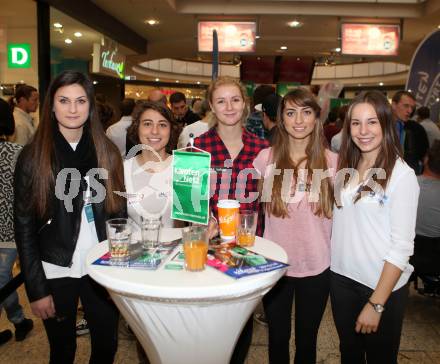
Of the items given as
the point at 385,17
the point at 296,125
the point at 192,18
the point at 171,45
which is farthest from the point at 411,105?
the point at 171,45

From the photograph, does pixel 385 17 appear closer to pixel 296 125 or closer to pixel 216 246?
pixel 296 125

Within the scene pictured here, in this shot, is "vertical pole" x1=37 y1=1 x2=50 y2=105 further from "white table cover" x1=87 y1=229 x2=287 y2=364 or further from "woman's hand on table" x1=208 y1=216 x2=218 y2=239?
"white table cover" x1=87 y1=229 x2=287 y2=364

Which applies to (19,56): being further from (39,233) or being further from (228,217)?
(228,217)

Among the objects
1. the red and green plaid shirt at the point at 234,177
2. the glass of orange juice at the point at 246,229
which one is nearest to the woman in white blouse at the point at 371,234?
the glass of orange juice at the point at 246,229

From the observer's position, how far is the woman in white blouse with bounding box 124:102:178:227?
2.16 metres

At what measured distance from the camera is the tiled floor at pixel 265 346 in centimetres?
269

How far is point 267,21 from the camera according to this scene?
7469 millimetres

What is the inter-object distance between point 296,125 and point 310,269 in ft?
2.26

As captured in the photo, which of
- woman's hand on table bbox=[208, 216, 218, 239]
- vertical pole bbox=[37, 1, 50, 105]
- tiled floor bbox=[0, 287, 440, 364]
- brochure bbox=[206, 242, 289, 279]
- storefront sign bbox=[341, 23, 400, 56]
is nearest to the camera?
brochure bbox=[206, 242, 289, 279]

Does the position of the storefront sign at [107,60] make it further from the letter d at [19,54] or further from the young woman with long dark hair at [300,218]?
the young woman with long dark hair at [300,218]

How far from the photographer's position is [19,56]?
6.21 meters

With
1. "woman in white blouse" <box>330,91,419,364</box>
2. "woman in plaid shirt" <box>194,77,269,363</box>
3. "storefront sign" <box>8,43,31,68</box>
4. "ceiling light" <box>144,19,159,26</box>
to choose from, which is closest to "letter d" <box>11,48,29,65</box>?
"storefront sign" <box>8,43,31,68</box>

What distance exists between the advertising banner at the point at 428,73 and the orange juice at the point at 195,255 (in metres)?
5.16

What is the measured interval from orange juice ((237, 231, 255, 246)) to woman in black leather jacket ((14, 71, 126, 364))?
2.00ft
